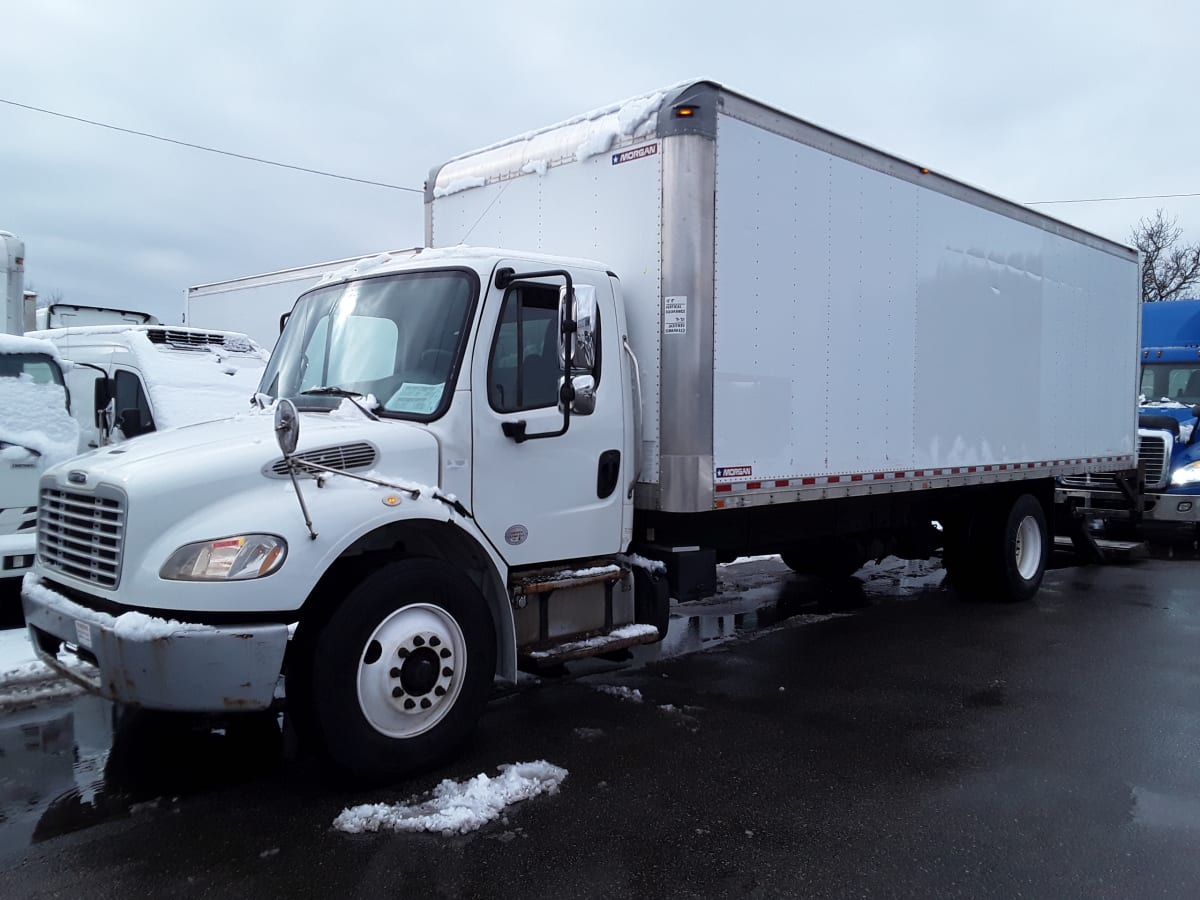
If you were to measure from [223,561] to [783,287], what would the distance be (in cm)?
398

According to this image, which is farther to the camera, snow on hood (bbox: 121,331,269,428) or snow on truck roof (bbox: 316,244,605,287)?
snow on hood (bbox: 121,331,269,428)

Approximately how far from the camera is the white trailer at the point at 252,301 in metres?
14.8

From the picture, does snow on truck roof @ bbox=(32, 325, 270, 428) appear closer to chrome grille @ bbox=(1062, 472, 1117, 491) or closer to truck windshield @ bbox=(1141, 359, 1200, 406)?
chrome grille @ bbox=(1062, 472, 1117, 491)

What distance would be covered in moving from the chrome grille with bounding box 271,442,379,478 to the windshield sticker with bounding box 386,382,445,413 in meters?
0.40

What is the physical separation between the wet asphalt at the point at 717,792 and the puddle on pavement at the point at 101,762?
0.7 inches

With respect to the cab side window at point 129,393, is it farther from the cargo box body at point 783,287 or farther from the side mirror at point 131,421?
the cargo box body at point 783,287

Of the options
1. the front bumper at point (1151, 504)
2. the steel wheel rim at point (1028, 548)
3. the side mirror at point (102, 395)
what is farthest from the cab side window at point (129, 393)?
the front bumper at point (1151, 504)

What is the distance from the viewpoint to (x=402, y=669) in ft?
14.3

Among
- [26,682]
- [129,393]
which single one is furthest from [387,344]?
[129,393]

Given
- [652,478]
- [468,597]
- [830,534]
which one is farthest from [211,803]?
[830,534]

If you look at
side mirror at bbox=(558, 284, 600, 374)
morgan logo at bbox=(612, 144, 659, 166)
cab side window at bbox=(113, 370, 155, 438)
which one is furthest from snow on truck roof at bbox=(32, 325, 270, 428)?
side mirror at bbox=(558, 284, 600, 374)

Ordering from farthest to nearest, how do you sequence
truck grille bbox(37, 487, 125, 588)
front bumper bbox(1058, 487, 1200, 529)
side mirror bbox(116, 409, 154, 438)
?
front bumper bbox(1058, 487, 1200, 529) < side mirror bbox(116, 409, 154, 438) < truck grille bbox(37, 487, 125, 588)

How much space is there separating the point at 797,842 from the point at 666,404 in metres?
2.62

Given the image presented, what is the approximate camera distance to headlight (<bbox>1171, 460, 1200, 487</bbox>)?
12.9 meters
